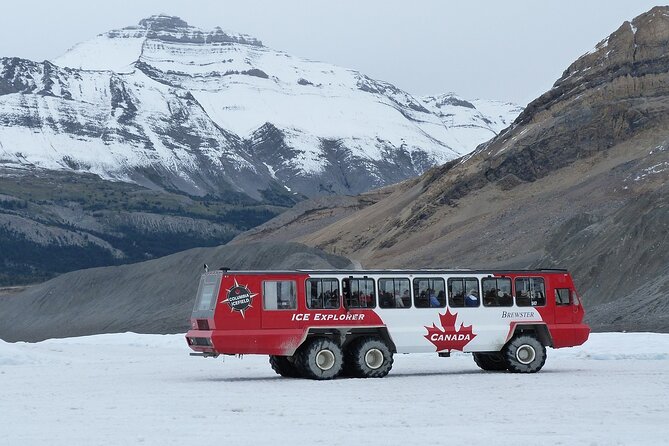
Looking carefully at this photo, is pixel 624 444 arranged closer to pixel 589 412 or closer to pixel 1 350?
pixel 589 412

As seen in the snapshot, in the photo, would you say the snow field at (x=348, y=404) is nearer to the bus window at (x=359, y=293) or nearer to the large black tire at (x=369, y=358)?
the large black tire at (x=369, y=358)

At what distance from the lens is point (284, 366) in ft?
101

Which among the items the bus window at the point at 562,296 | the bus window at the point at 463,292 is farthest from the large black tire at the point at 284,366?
the bus window at the point at 562,296

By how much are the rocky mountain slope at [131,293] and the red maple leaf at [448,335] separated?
56.6 metres

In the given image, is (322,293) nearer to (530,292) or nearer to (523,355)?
(523,355)

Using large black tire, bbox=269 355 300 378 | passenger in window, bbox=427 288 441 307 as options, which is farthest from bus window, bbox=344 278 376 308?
large black tire, bbox=269 355 300 378

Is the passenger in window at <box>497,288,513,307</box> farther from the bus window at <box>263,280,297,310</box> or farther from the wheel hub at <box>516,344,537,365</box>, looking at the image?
Result: the bus window at <box>263,280,297,310</box>

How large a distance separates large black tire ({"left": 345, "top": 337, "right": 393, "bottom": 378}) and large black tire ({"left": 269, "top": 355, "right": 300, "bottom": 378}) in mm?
1605

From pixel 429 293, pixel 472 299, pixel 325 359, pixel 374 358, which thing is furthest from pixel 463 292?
pixel 325 359

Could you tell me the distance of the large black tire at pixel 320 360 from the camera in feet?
95.0

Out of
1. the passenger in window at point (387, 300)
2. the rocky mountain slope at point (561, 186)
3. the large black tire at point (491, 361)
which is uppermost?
the rocky mountain slope at point (561, 186)

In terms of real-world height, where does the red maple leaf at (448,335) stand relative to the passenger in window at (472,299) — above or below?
below

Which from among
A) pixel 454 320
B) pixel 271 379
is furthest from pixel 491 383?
pixel 271 379

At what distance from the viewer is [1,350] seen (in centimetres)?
3759
